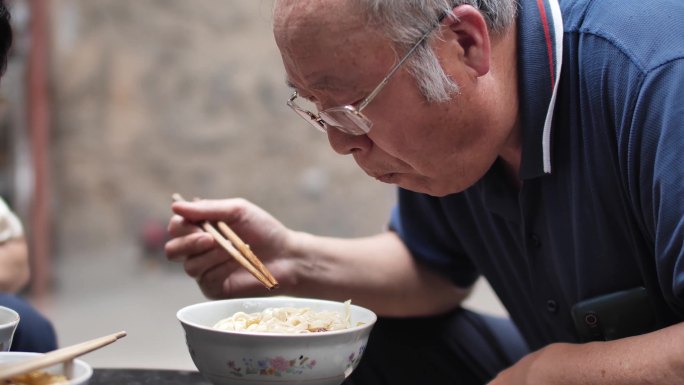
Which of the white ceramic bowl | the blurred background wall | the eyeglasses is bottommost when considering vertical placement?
the blurred background wall

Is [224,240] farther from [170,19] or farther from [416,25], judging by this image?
[170,19]

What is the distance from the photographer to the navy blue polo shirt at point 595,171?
1117mm

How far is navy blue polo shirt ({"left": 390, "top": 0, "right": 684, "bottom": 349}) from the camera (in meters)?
1.12

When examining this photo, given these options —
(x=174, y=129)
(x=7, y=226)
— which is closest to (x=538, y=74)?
(x=7, y=226)

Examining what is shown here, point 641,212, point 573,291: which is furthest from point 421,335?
point 641,212

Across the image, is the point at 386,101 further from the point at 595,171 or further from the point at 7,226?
the point at 7,226

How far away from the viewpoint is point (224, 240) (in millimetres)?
1417

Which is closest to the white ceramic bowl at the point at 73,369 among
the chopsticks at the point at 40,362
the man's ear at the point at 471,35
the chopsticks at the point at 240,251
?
the chopsticks at the point at 40,362

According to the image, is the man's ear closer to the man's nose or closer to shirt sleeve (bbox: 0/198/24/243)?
the man's nose

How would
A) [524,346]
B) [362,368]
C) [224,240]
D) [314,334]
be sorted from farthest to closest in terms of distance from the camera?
[524,346] < [362,368] < [224,240] < [314,334]

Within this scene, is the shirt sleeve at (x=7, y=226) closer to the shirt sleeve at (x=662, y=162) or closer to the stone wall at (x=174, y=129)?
the shirt sleeve at (x=662, y=162)

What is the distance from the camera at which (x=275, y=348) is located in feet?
3.38

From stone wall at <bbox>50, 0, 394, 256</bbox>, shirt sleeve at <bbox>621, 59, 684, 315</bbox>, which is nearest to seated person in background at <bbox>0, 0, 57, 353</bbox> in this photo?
shirt sleeve at <bbox>621, 59, 684, 315</bbox>

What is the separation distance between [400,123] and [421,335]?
2.21 feet
